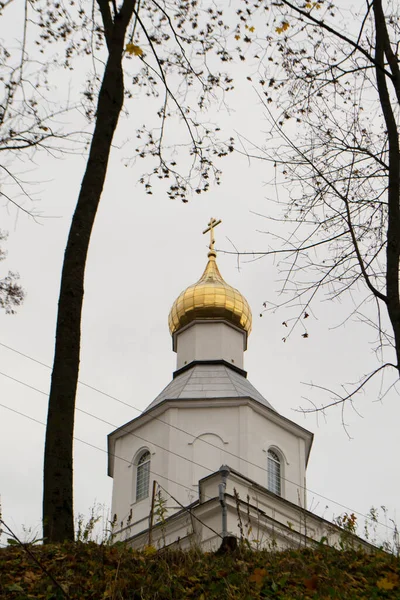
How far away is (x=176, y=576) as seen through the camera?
746 cm

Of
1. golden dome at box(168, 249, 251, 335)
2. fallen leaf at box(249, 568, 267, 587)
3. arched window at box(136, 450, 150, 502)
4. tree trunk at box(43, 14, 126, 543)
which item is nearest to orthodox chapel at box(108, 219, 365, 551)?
arched window at box(136, 450, 150, 502)

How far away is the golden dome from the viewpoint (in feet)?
95.8

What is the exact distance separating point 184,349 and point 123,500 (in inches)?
246

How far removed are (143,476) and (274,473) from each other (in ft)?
10.8

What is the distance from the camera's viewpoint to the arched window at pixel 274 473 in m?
23.8

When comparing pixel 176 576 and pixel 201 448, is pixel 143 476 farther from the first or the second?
pixel 176 576

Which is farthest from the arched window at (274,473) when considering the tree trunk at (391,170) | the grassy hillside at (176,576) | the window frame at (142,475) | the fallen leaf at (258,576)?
the fallen leaf at (258,576)

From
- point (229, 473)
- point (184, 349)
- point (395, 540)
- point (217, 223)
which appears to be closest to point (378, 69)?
point (395, 540)

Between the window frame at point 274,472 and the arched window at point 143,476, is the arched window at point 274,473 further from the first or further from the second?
the arched window at point 143,476

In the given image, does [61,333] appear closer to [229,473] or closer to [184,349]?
[229,473]

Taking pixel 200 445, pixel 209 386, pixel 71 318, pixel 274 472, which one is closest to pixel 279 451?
pixel 274 472

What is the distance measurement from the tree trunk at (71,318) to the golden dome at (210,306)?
A: 746 inches

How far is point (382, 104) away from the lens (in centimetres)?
912

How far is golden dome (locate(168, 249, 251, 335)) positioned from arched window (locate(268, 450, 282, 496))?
5.77 meters
